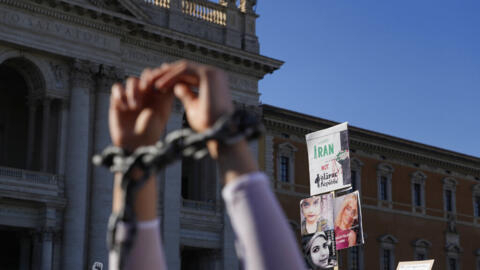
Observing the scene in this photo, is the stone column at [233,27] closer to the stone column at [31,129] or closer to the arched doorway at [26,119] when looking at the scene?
the arched doorway at [26,119]

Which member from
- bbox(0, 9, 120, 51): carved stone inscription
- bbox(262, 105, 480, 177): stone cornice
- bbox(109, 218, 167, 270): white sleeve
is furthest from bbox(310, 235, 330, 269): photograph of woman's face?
bbox(262, 105, 480, 177): stone cornice

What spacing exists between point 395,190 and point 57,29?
66.2 ft

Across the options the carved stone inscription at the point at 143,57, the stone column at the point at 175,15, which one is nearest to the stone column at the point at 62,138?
the carved stone inscription at the point at 143,57

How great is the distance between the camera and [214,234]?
1153 inches

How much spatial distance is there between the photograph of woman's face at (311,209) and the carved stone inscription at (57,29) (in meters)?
11.9

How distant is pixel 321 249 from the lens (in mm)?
16297

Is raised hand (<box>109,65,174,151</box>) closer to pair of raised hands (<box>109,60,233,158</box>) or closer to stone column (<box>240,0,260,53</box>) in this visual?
pair of raised hands (<box>109,60,233,158</box>)

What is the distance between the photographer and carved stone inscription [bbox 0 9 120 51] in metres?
24.8

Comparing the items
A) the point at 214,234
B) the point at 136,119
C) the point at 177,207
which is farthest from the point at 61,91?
the point at 136,119

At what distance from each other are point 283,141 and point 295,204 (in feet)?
8.71

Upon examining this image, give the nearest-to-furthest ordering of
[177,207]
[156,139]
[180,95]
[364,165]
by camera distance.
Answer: [180,95] → [156,139] → [177,207] → [364,165]

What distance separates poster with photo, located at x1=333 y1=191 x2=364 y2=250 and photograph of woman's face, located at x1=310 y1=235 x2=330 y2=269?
0.32 m

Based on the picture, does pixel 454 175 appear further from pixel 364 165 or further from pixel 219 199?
pixel 219 199

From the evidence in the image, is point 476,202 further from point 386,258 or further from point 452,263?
point 386,258
